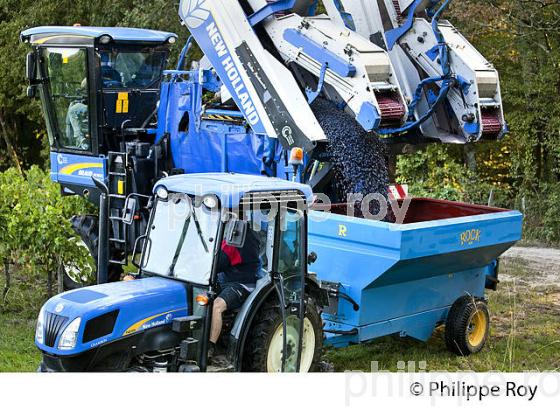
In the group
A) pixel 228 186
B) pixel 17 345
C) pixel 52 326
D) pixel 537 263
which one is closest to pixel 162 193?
pixel 228 186

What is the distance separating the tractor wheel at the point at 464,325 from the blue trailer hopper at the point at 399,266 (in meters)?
0.09

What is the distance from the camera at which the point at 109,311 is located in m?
5.52

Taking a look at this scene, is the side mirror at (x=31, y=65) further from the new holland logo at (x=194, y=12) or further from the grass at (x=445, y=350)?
the grass at (x=445, y=350)

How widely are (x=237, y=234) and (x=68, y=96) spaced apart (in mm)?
5272

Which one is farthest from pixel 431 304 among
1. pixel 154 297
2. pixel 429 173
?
pixel 429 173

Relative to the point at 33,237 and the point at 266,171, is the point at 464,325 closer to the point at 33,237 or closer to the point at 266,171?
the point at 266,171

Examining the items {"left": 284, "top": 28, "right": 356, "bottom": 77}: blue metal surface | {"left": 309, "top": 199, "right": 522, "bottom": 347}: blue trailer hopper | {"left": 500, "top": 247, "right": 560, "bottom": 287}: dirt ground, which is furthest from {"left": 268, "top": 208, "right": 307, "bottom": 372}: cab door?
{"left": 500, "top": 247, "right": 560, "bottom": 287}: dirt ground

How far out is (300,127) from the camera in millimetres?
8578

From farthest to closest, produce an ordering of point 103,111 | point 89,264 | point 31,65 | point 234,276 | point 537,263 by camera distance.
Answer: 1. point 537,263
2. point 31,65
3. point 103,111
4. point 89,264
5. point 234,276

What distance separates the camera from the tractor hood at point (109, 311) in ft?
17.9

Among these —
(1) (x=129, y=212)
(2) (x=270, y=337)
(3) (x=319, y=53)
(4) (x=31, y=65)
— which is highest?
(3) (x=319, y=53)

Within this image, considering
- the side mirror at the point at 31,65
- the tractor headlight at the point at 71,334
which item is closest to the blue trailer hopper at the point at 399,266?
the tractor headlight at the point at 71,334
